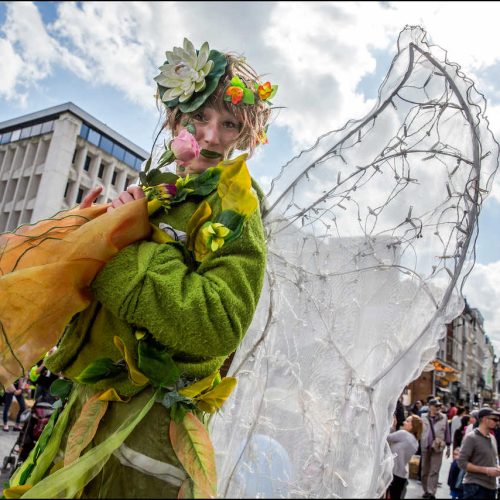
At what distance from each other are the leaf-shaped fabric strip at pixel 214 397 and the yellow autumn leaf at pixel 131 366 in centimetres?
18

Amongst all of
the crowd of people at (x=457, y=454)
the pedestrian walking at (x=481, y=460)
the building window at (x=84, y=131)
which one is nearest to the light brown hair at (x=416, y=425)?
the crowd of people at (x=457, y=454)

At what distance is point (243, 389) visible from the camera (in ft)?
5.74

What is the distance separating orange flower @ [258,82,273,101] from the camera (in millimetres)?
1701

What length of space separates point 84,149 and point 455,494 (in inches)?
1080

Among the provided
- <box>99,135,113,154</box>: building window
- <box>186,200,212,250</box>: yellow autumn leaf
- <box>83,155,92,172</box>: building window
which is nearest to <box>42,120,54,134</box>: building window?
<box>83,155,92,172</box>: building window

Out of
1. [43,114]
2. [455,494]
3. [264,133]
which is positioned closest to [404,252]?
[264,133]

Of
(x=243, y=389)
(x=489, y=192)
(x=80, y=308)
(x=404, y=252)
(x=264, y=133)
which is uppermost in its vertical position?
(x=264, y=133)

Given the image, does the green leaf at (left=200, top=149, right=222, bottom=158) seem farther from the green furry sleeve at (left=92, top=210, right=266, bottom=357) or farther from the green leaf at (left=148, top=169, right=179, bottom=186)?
the green furry sleeve at (left=92, top=210, right=266, bottom=357)

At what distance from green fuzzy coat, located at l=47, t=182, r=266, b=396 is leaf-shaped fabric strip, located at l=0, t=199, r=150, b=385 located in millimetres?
43

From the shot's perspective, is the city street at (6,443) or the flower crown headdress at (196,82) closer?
the flower crown headdress at (196,82)

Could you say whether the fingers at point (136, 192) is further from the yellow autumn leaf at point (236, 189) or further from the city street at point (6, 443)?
the city street at point (6, 443)

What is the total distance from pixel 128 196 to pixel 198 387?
1.80 feet

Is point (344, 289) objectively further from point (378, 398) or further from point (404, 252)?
point (378, 398)

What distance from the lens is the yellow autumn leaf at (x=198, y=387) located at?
122 centimetres
